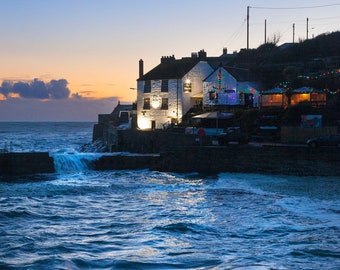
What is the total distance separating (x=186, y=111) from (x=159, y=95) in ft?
12.3

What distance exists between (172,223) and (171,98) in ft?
123

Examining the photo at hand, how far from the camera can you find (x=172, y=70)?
56.6 m

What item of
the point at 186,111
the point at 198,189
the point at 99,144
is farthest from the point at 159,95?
the point at 198,189

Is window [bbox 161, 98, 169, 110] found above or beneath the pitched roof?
beneath

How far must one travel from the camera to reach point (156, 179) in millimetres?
31750

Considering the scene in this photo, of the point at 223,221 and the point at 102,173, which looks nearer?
the point at 223,221

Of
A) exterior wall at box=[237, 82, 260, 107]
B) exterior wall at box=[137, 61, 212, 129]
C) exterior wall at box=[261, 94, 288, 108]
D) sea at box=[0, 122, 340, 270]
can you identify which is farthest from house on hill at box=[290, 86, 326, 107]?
sea at box=[0, 122, 340, 270]

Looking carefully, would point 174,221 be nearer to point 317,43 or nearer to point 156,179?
point 156,179

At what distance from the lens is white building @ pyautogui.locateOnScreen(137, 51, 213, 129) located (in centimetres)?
5466

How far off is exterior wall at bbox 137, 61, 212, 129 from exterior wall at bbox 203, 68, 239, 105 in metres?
1.77

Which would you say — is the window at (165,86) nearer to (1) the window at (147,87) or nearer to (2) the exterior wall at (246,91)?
(1) the window at (147,87)

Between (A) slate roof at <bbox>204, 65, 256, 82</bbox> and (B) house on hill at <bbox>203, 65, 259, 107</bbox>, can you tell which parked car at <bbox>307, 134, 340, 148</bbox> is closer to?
(B) house on hill at <bbox>203, 65, 259, 107</bbox>

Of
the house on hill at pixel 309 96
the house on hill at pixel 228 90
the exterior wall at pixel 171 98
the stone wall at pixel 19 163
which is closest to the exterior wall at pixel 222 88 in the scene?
the house on hill at pixel 228 90

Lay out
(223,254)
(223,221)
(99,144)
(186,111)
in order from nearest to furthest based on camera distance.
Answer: (223,254)
(223,221)
(186,111)
(99,144)
